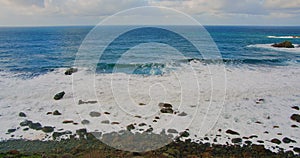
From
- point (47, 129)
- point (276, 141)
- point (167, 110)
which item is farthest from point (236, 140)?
point (47, 129)

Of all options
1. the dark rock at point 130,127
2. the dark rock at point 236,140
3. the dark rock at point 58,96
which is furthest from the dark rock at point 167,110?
the dark rock at point 58,96

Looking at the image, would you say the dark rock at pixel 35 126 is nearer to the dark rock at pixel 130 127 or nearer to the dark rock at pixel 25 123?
the dark rock at pixel 25 123

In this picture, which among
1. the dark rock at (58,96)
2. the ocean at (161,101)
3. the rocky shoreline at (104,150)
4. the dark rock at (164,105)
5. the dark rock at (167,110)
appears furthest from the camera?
the dark rock at (58,96)

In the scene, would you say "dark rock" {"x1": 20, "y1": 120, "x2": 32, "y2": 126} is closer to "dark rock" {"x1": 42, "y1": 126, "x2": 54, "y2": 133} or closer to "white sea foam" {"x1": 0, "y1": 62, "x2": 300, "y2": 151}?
"white sea foam" {"x1": 0, "y1": 62, "x2": 300, "y2": 151}

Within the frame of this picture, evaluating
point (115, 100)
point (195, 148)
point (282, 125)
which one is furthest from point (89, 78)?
point (282, 125)

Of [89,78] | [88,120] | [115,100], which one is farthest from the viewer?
[89,78]

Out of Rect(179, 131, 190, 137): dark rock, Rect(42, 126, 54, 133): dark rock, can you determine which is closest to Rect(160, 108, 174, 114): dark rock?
Rect(179, 131, 190, 137): dark rock

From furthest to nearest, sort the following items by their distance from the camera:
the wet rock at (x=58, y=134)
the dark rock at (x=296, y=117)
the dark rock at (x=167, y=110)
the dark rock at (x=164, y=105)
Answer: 1. the dark rock at (x=164, y=105)
2. the dark rock at (x=167, y=110)
3. the dark rock at (x=296, y=117)
4. the wet rock at (x=58, y=134)

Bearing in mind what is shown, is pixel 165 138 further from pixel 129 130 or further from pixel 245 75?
pixel 245 75
